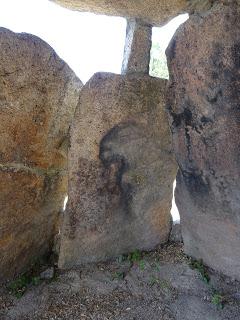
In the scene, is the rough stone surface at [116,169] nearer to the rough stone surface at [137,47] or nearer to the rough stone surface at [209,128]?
the rough stone surface at [137,47]

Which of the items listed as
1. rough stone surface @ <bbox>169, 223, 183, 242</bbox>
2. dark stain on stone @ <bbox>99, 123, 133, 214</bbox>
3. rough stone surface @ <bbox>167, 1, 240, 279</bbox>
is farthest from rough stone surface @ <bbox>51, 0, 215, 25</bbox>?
rough stone surface @ <bbox>169, 223, 183, 242</bbox>

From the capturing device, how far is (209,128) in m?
2.38

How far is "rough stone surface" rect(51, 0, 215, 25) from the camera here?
264 centimetres

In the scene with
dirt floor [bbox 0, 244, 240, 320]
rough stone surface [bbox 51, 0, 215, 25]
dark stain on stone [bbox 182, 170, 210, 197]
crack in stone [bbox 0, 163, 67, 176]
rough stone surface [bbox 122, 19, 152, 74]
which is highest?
rough stone surface [bbox 51, 0, 215, 25]

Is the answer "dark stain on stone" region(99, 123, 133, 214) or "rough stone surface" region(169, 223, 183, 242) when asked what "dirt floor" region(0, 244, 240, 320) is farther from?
"dark stain on stone" region(99, 123, 133, 214)

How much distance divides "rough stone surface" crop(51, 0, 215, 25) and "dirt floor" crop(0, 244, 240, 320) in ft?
5.26

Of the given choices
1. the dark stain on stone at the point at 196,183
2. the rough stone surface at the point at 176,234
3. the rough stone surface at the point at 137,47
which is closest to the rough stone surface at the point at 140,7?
the rough stone surface at the point at 137,47

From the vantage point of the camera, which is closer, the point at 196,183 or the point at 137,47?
the point at 196,183

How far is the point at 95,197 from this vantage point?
9.44ft

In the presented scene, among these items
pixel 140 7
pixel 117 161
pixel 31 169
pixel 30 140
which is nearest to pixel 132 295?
pixel 117 161

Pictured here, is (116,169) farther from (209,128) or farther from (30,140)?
(209,128)

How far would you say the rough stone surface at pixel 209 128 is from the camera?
221cm

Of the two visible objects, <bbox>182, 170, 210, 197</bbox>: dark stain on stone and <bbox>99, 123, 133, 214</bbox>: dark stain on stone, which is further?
<bbox>99, 123, 133, 214</bbox>: dark stain on stone

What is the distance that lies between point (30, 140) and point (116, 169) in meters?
0.60
